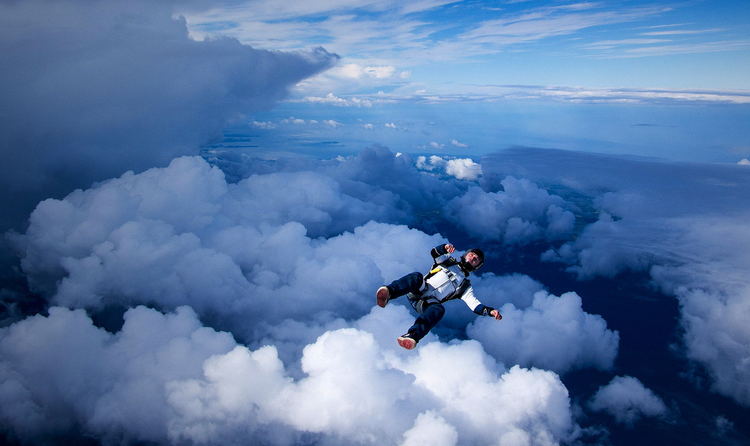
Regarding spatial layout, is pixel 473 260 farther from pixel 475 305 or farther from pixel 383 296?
pixel 383 296

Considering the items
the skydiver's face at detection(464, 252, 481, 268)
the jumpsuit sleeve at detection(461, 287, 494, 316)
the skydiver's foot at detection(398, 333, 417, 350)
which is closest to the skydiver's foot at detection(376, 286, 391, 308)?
the skydiver's foot at detection(398, 333, 417, 350)

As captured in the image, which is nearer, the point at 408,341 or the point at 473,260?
the point at 408,341

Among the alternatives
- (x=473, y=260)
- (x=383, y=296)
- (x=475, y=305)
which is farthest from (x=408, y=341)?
(x=473, y=260)

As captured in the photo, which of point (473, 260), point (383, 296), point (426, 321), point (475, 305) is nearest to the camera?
point (383, 296)

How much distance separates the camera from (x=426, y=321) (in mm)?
9000

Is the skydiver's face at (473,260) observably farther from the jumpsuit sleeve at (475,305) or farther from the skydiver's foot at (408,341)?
the skydiver's foot at (408,341)

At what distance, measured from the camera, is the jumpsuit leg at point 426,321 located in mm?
8489

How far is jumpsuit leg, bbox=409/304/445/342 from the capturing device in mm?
8489

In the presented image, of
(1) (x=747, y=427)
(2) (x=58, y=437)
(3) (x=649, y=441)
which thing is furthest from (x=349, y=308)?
(1) (x=747, y=427)

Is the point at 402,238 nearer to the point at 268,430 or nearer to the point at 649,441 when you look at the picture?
the point at 268,430

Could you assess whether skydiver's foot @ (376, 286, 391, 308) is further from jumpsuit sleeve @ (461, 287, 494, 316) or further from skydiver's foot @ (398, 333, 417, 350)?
jumpsuit sleeve @ (461, 287, 494, 316)

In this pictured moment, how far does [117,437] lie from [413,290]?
682 feet

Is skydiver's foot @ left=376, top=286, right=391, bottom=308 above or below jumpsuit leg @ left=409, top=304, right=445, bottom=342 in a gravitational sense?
above

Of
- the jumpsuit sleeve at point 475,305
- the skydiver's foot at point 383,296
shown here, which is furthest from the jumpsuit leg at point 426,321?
the skydiver's foot at point 383,296
